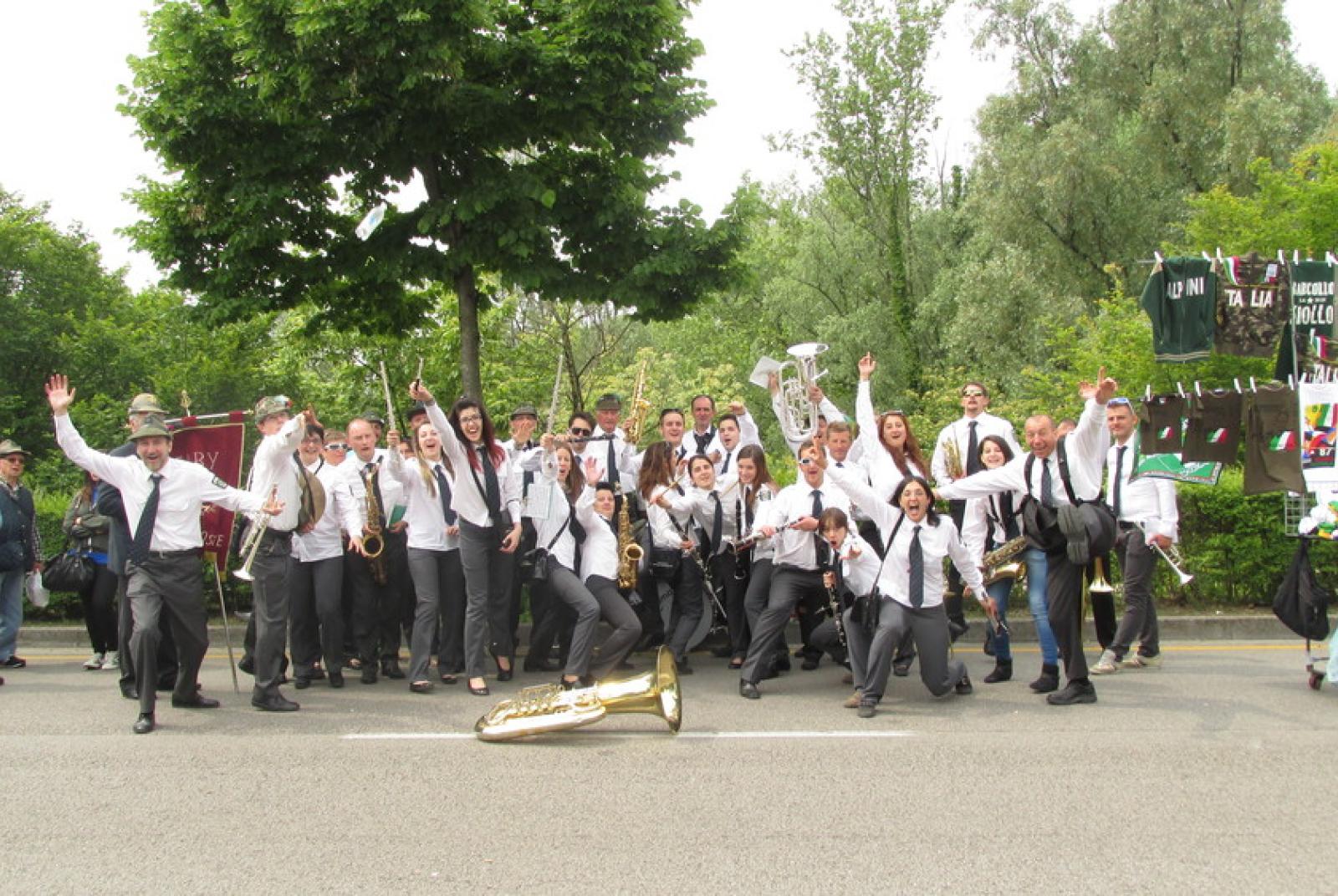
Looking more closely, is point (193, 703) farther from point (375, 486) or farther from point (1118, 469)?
point (1118, 469)

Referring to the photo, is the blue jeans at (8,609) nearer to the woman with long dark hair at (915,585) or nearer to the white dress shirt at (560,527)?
the white dress shirt at (560,527)

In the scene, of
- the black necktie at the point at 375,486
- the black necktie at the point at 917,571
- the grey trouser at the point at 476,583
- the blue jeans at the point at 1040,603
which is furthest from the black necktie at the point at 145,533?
the blue jeans at the point at 1040,603

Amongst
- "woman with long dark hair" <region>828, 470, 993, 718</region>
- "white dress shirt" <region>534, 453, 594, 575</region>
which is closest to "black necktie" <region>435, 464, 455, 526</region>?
"white dress shirt" <region>534, 453, 594, 575</region>

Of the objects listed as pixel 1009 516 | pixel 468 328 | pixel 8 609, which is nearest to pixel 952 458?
pixel 1009 516

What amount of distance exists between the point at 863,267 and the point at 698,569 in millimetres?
33525

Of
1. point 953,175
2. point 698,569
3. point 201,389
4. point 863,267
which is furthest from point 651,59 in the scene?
point 953,175

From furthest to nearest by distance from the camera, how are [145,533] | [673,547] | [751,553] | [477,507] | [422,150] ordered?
[422,150]
[751,553]
[673,547]
[477,507]
[145,533]

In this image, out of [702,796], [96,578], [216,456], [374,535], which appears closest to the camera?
[702,796]

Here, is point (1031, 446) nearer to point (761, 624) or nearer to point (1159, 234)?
point (761, 624)

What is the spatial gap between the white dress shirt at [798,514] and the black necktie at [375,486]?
2994mm

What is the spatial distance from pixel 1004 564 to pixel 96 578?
7.62 metres

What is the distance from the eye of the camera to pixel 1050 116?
33188mm

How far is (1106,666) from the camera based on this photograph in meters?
9.12

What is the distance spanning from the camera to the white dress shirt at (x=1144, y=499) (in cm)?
919
